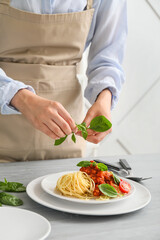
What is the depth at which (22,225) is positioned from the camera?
671 millimetres

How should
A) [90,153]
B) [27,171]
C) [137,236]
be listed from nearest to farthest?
[137,236] < [27,171] < [90,153]

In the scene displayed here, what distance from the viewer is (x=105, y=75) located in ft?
4.59

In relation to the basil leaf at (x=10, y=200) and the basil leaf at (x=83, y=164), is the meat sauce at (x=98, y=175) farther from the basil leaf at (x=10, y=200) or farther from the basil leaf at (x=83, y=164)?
the basil leaf at (x=10, y=200)

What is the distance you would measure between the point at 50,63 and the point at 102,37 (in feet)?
0.82

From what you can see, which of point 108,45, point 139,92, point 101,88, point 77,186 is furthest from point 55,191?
point 139,92

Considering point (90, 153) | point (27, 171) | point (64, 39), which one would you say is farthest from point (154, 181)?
point (90, 153)

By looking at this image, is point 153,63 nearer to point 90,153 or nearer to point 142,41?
point 142,41

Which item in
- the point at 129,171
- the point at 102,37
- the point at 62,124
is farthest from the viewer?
the point at 102,37

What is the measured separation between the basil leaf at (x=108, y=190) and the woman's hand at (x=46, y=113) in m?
0.23

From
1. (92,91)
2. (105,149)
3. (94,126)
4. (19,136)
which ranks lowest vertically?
(105,149)

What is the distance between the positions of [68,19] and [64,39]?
7 cm

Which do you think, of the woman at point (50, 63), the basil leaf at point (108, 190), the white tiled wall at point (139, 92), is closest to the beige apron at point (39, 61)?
the woman at point (50, 63)

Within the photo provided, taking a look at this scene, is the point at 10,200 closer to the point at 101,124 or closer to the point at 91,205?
the point at 91,205

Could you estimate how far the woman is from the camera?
51.6 inches
